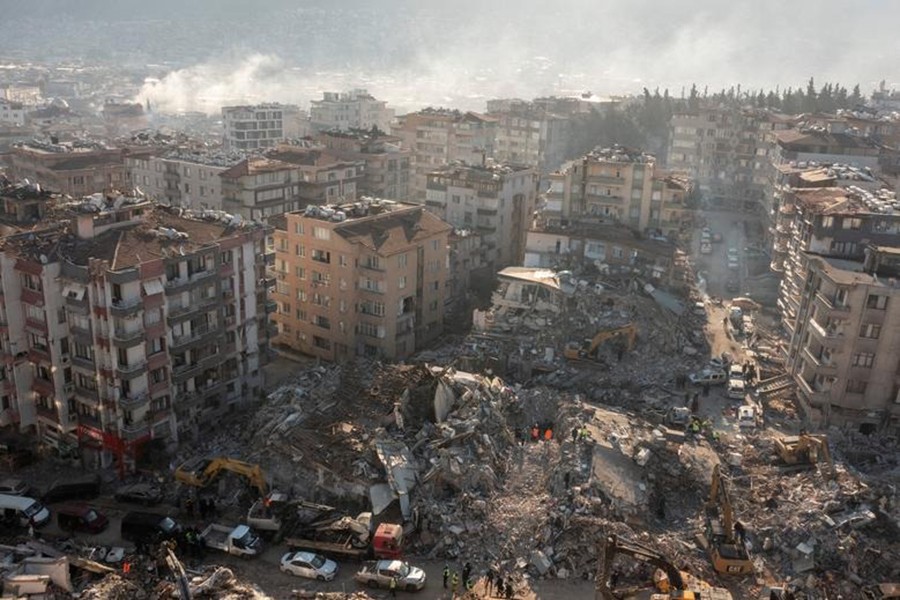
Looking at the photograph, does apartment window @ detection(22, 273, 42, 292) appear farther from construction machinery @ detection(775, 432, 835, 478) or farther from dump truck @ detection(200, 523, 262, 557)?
construction machinery @ detection(775, 432, 835, 478)

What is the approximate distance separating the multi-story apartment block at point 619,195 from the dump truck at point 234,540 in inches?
1637

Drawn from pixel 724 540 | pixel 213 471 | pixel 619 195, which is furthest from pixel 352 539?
pixel 619 195

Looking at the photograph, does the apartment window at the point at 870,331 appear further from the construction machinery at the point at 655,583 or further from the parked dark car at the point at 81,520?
the parked dark car at the point at 81,520

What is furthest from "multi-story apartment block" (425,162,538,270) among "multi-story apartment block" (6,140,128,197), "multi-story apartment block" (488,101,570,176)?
"multi-story apartment block" (488,101,570,176)

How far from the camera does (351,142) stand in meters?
88.9

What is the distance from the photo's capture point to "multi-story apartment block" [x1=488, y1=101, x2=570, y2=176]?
113 m

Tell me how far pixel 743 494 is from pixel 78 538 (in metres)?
30.2

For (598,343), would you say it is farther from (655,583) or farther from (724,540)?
(655,583)

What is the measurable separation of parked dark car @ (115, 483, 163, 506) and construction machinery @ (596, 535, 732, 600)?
67.8 ft

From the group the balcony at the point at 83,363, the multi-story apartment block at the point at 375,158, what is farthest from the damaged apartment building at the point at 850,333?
the multi-story apartment block at the point at 375,158

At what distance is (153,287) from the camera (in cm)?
3853

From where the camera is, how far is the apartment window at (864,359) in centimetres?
4341

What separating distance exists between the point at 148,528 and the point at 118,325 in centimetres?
952

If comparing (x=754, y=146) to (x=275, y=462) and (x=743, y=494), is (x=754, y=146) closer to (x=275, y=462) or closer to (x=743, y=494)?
(x=743, y=494)
